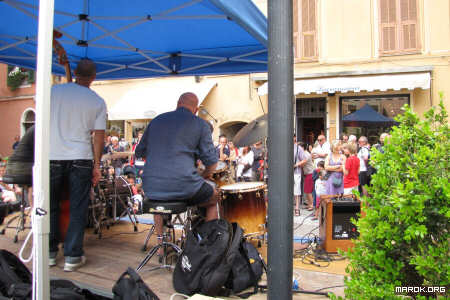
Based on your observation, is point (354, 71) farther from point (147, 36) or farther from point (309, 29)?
point (147, 36)

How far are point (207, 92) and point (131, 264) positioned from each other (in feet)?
38.9

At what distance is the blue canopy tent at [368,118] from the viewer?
12352 mm

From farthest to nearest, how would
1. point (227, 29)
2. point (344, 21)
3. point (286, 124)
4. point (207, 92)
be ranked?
point (207, 92) < point (344, 21) < point (227, 29) < point (286, 124)

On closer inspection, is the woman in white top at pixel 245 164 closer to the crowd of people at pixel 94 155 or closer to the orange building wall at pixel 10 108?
the crowd of people at pixel 94 155

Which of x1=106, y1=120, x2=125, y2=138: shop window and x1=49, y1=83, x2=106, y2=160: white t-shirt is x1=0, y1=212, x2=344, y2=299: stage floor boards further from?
x1=106, y1=120, x2=125, y2=138: shop window

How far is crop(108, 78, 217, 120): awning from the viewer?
14.0 meters

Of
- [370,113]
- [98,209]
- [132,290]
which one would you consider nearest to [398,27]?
[370,113]

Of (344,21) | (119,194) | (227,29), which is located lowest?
(119,194)

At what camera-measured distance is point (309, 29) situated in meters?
14.0

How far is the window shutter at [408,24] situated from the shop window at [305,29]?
119 inches

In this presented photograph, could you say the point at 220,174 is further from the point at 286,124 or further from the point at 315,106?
the point at 315,106

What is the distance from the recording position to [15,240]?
4.26 m

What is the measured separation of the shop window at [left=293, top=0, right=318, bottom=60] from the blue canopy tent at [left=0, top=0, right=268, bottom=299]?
357 inches

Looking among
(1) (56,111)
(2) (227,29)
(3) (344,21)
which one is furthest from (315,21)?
(1) (56,111)
